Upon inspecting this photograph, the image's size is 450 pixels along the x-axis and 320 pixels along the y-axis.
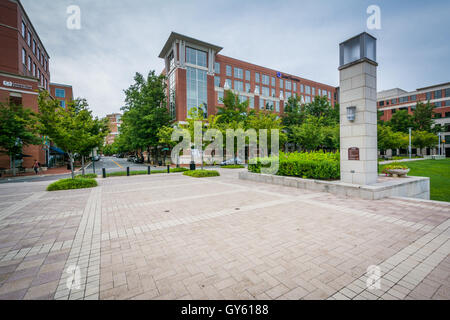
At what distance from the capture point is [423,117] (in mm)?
52750

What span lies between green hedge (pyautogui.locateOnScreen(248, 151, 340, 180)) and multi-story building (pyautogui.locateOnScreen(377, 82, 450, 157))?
62.3 meters

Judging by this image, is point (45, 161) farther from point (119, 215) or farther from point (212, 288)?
point (212, 288)

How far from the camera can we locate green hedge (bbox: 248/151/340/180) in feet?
33.2

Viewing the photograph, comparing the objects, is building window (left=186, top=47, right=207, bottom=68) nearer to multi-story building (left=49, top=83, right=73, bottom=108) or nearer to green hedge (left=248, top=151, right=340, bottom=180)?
green hedge (left=248, top=151, right=340, bottom=180)

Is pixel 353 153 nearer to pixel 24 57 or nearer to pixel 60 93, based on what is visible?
pixel 24 57

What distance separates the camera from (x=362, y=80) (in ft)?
28.2

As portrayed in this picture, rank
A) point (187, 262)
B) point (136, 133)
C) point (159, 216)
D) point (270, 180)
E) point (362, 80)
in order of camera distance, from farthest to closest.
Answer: point (136, 133), point (270, 180), point (362, 80), point (159, 216), point (187, 262)

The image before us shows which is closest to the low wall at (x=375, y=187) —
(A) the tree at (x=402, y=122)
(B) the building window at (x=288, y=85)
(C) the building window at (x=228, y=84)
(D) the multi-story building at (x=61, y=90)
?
(C) the building window at (x=228, y=84)

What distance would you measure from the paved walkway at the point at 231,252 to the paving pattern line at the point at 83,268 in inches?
0.8

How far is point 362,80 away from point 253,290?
9.42m

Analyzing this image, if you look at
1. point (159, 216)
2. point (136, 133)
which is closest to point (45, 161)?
point (136, 133)

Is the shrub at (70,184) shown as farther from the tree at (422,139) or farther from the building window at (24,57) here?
the tree at (422,139)

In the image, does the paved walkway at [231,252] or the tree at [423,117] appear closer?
the paved walkway at [231,252]

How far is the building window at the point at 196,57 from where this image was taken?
3834 centimetres
